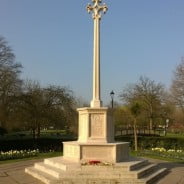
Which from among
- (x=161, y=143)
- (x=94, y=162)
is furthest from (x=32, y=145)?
(x=94, y=162)

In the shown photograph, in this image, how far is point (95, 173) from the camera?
509 inches

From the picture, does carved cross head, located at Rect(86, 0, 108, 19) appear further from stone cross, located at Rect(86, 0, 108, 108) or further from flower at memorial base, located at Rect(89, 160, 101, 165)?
flower at memorial base, located at Rect(89, 160, 101, 165)

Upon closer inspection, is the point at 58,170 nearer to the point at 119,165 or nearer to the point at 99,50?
the point at 119,165

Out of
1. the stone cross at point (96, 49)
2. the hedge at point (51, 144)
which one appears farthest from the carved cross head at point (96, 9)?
the hedge at point (51, 144)

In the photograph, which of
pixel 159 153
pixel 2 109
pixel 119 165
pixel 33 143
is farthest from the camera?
pixel 2 109

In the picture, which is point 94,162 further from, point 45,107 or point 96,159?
point 45,107

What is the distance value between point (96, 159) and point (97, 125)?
1.40 m

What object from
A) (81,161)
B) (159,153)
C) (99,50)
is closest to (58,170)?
(81,161)

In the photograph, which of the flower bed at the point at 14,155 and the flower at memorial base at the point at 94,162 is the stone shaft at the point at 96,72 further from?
the flower bed at the point at 14,155

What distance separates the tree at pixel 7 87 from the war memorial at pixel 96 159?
57.6ft

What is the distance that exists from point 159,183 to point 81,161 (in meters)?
3.14

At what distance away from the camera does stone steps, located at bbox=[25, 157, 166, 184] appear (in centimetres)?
1264

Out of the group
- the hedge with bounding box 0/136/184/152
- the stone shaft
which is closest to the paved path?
the stone shaft

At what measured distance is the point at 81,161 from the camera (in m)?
14.6
